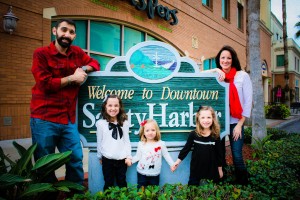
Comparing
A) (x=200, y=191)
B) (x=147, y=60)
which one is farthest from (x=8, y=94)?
(x=200, y=191)

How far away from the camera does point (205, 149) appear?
8.58 ft

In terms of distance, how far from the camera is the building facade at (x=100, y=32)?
6.01m

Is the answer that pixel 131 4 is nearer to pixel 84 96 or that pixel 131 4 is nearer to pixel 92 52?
pixel 92 52

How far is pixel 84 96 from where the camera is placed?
2711 millimetres

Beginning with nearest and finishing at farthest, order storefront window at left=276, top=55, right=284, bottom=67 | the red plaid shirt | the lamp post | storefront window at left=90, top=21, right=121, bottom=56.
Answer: the red plaid shirt → the lamp post → storefront window at left=90, top=21, right=121, bottom=56 → storefront window at left=276, top=55, right=284, bottom=67

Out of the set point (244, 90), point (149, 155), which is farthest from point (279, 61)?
point (149, 155)

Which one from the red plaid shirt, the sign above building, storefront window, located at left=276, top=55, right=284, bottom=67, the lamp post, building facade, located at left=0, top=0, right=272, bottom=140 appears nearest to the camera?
the red plaid shirt

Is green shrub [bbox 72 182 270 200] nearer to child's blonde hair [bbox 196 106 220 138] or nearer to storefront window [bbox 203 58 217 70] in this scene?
child's blonde hair [bbox 196 106 220 138]

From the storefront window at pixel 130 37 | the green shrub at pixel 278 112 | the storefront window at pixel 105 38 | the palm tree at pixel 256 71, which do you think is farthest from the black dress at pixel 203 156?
the green shrub at pixel 278 112

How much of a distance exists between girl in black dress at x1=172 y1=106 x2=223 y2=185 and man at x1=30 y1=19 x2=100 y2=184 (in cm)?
114

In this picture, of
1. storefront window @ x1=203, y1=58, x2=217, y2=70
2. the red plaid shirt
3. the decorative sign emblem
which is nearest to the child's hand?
the red plaid shirt

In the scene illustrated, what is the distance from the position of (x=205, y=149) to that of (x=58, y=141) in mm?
1470

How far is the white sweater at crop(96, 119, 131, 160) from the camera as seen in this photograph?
251 centimetres

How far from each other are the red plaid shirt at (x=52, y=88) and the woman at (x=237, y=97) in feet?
5.23
